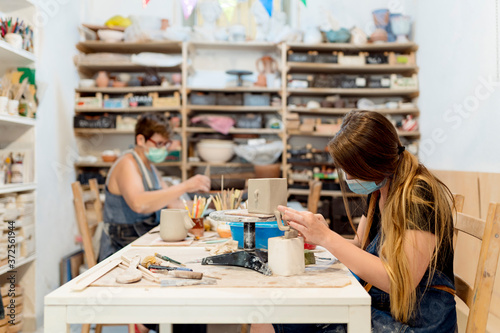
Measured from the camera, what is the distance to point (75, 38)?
4.62 meters

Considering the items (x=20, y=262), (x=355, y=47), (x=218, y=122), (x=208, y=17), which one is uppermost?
Result: (x=208, y=17)

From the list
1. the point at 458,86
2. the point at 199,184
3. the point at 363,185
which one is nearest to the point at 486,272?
the point at 363,185

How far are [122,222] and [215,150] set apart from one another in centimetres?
212

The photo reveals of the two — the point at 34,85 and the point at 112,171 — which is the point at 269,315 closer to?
the point at 112,171

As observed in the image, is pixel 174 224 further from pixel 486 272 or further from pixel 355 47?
pixel 355 47

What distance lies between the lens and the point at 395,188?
4.49 ft

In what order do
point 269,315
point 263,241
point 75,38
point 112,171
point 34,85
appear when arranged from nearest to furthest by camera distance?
point 269,315 < point 263,241 < point 112,171 < point 34,85 < point 75,38

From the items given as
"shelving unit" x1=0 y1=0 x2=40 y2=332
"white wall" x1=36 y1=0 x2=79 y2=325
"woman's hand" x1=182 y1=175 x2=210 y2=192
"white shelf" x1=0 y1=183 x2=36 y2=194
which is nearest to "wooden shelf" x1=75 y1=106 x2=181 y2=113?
"white wall" x1=36 y1=0 x2=79 y2=325

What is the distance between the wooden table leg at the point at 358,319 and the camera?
1075 millimetres

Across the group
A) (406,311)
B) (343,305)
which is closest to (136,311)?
(343,305)

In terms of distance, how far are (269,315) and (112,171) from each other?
6.37ft

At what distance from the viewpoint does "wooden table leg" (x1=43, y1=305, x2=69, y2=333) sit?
106 cm

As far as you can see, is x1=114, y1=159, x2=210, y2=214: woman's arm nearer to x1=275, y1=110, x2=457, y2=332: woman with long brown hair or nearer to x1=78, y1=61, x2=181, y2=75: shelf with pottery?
x1=275, y1=110, x2=457, y2=332: woman with long brown hair

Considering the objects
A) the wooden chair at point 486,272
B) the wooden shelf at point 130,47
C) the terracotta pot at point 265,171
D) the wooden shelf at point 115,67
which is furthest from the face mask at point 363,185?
the wooden shelf at point 115,67
